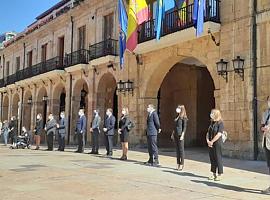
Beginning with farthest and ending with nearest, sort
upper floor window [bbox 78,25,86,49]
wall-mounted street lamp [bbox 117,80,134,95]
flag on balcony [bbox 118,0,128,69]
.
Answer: upper floor window [bbox 78,25,86,49], wall-mounted street lamp [bbox 117,80,134,95], flag on balcony [bbox 118,0,128,69]

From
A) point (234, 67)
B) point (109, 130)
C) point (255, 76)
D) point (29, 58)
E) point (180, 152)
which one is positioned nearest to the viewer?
point (180, 152)

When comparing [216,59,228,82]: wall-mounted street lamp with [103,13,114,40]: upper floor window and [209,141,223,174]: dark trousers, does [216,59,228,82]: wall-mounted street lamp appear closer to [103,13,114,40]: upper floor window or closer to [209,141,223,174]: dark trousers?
[209,141,223,174]: dark trousers

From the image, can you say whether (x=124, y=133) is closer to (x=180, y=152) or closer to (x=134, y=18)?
(x=180, y=152)

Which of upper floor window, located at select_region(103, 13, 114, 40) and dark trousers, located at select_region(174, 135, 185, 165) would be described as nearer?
dark trousers, located at select_region(174, 135, 185, 165)

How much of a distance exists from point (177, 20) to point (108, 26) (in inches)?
248

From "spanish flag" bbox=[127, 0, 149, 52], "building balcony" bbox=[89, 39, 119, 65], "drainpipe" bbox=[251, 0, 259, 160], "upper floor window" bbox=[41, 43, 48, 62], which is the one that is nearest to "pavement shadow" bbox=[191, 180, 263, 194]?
"drainpipe" bbox=[251, 0, 259, 160]

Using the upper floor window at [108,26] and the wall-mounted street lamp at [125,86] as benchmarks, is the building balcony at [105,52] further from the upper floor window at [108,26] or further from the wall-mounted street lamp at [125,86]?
the wall-mounted street lamp at [125,86]

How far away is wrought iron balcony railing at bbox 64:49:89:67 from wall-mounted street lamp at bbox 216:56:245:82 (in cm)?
997

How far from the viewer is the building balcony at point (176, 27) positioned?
14086mm

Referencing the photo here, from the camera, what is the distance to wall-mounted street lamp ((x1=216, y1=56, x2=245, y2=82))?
42.5 ft

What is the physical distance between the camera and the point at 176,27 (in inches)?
600

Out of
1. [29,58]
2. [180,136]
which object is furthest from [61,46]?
[180,136]

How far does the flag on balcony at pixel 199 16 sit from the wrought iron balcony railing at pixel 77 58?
31.2ft

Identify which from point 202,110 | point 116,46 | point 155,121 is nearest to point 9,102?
point 116,46
